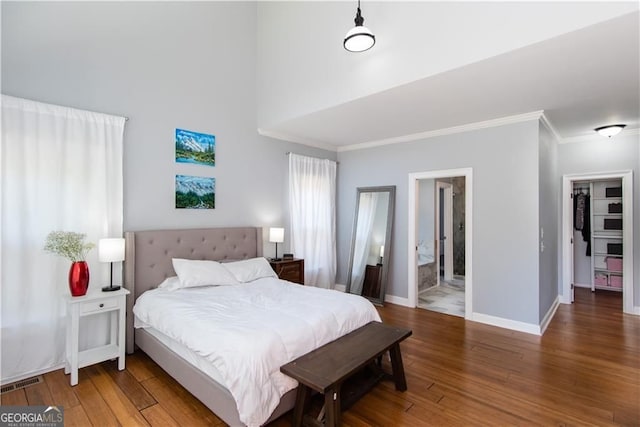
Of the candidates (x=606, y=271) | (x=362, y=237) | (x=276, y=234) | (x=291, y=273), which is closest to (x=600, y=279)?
(x=606, y=271)

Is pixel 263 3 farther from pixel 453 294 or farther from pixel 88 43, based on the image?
pixel 453 294

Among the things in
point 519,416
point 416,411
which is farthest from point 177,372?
point 519,416

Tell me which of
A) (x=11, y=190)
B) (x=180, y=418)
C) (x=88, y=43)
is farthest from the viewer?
(x=88, y=43)

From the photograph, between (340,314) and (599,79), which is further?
(599,79)

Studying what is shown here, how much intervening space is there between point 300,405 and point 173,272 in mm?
2273

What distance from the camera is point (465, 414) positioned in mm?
2260

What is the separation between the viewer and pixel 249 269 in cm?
382

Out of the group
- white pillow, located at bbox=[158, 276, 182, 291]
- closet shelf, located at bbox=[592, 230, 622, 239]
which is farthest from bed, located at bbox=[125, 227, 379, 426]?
closet shelf, located at bbox=[592, 230, 622, 239]

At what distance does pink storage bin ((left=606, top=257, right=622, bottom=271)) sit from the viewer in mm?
5605

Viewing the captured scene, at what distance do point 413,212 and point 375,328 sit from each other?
8.51ft

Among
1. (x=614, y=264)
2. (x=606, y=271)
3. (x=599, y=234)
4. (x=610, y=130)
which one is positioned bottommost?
(x=606, y=271)

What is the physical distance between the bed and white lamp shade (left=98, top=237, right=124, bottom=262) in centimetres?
31

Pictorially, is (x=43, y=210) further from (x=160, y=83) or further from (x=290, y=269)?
(x=290, y=269)

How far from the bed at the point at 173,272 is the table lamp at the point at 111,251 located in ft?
0.96
